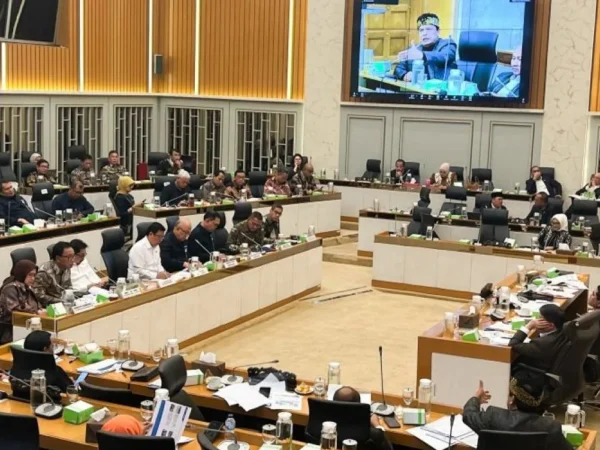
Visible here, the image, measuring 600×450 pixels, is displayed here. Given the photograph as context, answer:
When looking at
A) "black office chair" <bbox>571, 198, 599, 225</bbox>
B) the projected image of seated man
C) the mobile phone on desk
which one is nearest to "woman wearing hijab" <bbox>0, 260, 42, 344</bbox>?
the mobile phone on desk

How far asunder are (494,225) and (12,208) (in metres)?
6.28

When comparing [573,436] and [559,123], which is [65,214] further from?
[559,123]

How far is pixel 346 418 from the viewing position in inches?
179

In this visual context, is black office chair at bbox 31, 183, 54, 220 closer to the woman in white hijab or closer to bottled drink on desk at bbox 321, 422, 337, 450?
the woman in white hijab

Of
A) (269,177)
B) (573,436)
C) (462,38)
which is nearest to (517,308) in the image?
(573,436)

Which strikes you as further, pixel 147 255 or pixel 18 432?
pixel 147 255

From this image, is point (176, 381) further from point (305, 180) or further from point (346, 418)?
point (305, 180)

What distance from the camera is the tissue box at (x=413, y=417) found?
4840mm

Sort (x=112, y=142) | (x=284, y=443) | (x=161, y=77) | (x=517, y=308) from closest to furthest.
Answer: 1. (x=284, y=443)
2. (x=517, y=308)
3. (x=112, y=142)
4. (x=161, y=77)

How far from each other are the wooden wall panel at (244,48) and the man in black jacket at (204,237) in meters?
8.84

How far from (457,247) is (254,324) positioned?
297cm

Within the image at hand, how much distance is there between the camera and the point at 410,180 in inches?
620

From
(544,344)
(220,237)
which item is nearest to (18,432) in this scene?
(544,344)

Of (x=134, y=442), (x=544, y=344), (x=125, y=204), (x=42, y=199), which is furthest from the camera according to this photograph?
(x=125, y=204)
